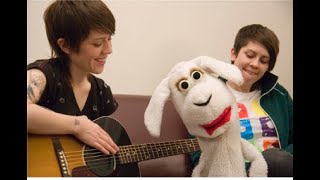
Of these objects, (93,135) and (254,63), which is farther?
(254,63)

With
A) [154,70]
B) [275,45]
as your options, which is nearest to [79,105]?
[154,70]

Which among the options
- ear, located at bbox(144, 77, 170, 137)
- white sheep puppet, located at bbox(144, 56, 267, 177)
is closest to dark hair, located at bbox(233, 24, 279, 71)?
white sheep puppet, located at bbox(144, 56, 267, 177)

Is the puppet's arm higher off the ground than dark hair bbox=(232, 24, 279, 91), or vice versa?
dark hair bbox=(232, 24, 279, 91)

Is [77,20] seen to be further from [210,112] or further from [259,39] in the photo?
[259,39]

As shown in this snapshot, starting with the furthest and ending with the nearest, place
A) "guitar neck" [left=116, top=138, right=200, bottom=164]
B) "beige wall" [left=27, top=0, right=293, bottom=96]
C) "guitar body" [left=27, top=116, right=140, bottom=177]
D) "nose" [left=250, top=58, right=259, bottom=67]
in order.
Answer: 1. "beige wall" [left=27, top=0, right=293, bottom=96]
2. "nose" [left=250, top=58, right=259, bottom=67]
3. "guitar neck" [left=116, top=138, right=200, bottom=164]
4. "guitar body" [left=27, top=116, right=140, bottom=177]

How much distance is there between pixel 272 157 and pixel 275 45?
1.29ft

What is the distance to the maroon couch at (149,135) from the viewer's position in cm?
113

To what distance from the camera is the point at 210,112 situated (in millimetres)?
777

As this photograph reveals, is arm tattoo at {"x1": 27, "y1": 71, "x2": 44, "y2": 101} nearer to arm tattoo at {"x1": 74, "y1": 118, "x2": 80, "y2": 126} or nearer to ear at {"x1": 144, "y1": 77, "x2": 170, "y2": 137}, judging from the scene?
arm tattoo at {"x1": 74, "y1": 118, "x2": 80, "y2": 126}

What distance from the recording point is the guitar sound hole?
0.81 m

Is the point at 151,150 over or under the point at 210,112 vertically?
under

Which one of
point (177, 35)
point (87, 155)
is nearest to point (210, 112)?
point (87, 155)

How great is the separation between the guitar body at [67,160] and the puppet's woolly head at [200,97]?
144mm

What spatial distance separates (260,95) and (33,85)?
0.74m
